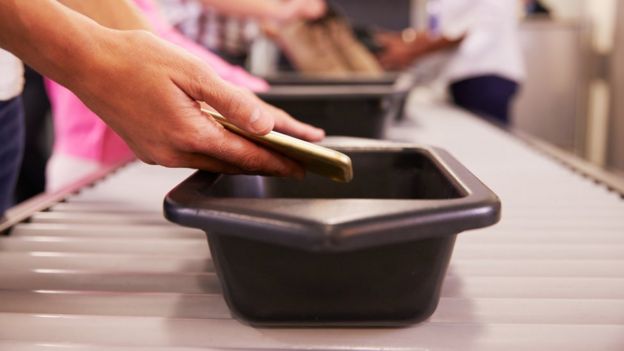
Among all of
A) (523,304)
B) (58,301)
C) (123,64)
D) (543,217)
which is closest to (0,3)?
(123,64)

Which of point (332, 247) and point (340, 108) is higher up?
point (332, 247)

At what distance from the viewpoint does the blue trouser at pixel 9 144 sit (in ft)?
2.63

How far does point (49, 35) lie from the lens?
52 centimetres

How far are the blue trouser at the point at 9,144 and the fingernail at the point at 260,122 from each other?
42cm

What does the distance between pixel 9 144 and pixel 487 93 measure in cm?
215

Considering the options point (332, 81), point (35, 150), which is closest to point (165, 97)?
point (332, 81)

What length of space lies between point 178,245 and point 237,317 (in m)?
0.21

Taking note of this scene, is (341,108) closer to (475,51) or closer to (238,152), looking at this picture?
(238,152)

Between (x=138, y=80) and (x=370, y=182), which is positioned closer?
(x=138, y=80)

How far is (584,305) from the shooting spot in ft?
1.76

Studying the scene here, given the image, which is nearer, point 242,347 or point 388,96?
point 242,347

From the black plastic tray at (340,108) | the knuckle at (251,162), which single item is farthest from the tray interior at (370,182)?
the black plastic tray at (340,108)

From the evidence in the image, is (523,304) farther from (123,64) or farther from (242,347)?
(123,64)

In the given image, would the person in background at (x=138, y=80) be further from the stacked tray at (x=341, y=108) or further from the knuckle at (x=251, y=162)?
the stacked tray at (x=341, y=108)
